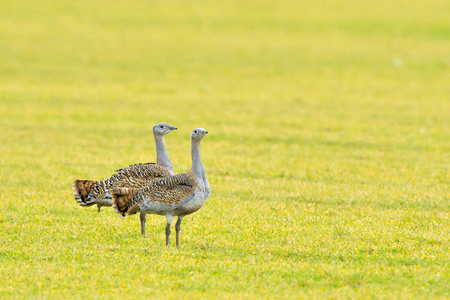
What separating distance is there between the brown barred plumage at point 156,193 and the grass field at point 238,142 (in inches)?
28.6

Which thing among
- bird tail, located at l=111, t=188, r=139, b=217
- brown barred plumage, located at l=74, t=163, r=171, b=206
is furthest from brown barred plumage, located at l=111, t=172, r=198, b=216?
brown barred plumage, located at l=74, t=163, r=171, b=206

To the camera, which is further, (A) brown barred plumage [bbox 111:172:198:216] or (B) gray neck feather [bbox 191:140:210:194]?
(B) gray neck feather [bbox 191:140:210:194]

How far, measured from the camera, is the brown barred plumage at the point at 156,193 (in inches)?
417

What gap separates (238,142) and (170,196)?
1188 cm

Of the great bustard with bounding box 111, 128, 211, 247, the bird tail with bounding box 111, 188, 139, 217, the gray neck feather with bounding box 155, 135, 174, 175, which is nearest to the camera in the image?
the great bustard with bounding box 111, 128, 211, 247

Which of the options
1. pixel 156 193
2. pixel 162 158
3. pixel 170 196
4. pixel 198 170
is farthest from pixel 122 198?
pixel 162 158

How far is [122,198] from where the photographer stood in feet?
36.2

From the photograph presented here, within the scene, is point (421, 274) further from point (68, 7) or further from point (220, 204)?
point (68, 7)

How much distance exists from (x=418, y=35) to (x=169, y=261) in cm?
4107

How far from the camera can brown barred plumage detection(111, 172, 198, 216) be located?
34.7 ft

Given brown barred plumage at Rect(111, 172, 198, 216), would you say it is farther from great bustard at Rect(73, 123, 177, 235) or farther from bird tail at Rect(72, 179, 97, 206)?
bird tail at Rect(72, 179, 97, 206)

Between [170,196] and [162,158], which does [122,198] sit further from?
[162,158]

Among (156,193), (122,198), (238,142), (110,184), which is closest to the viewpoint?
(156,193)

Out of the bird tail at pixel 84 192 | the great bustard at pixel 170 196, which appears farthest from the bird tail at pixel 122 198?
the bird tail at pixel 84 192
